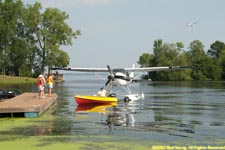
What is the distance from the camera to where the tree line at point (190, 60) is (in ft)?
372

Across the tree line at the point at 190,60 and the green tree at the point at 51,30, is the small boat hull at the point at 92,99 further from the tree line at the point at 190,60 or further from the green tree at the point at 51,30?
the tree line at the point at 190,60

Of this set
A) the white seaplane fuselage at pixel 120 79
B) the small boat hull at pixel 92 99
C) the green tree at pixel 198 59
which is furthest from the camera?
the green tree at pixel 198 59

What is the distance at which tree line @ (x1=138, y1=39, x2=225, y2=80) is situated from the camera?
372ft

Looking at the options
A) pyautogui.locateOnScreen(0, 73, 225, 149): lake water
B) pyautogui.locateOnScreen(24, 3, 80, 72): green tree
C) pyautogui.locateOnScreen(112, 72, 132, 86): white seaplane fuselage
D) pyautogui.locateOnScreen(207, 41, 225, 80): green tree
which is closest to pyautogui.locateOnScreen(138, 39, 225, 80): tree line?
pyautogui.locateOnScreen(207, 41, 225, 80): green tree

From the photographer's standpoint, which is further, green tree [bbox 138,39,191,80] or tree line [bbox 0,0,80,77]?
green tree [bbox 138,39,191,80]

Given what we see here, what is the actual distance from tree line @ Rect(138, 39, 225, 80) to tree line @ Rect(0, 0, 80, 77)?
111ft

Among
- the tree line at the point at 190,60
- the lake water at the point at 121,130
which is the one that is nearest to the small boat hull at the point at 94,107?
the lake water at the point at 121,130

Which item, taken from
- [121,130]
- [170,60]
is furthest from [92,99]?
[170,60]

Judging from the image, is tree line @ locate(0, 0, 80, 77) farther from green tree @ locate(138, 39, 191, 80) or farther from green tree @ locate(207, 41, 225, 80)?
green tree @ locate(207, 41, 225, 80)

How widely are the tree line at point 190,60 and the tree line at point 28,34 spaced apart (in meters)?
33.8

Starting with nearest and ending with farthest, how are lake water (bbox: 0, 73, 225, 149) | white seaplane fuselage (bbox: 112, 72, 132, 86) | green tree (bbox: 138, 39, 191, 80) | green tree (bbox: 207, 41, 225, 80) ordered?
lake water (bbox: 0, 73, 225, 149) → white seaplane fuselage (bbox: 112, 72, 132, 86) → green tree (bbox: 138, 39, 191, 80) → green tree (bbox: 207, 41, 225, 80)

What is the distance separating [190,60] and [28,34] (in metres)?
57.7

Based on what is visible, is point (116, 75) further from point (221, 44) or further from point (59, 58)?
point (221, 44)

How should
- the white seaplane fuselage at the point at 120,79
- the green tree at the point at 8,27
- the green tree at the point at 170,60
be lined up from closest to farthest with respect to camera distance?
the white seaplane fuselage at the point at 120,79
the green tree at the point at 8,27
the green tree at the point at 170,60
